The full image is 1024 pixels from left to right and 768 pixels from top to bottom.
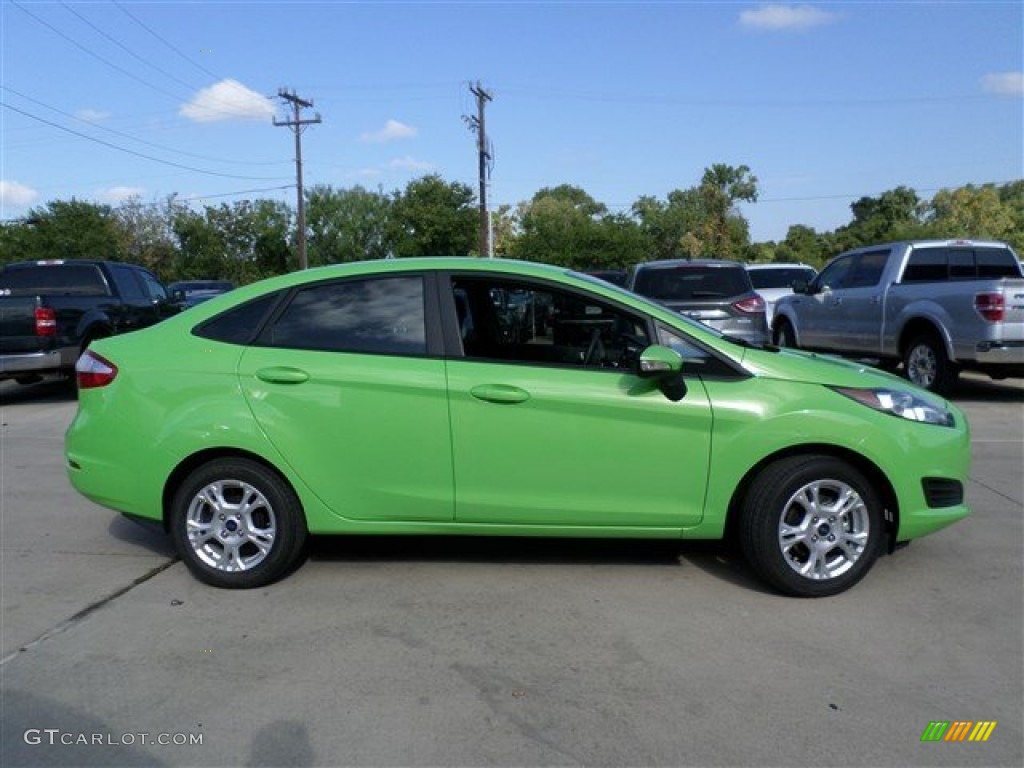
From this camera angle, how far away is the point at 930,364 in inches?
415

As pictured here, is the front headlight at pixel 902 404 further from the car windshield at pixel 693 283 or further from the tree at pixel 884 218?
the tree at pixel 884 218

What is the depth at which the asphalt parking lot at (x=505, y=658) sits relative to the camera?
3.08 meters

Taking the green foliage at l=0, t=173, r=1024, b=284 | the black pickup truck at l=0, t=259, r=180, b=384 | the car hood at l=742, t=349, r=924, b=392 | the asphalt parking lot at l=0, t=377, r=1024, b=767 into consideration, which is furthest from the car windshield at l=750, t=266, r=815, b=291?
the green foliage at l=0, t=173, r=1024, b=284

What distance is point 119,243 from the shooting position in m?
53.1

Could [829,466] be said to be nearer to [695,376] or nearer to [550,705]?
[695,376]

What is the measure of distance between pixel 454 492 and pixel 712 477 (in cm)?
132

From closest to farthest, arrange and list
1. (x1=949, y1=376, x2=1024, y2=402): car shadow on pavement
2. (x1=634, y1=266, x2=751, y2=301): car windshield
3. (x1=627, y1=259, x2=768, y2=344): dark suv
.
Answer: (x1=627, y1=259, x2=768, y2=344): dark suv, (x1=634, y1=266, x2=751, y2=301): car windshield, (x1=949, y1=376, x2=1024, y2=402): car shadow on pavement

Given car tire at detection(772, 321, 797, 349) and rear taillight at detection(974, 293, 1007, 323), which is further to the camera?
car tire at detection(772, 321, 797, 349)

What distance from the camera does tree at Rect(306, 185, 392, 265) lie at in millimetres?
63250

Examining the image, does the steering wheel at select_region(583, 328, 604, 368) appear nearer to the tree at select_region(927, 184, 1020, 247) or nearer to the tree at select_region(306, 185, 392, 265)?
the tree at select_region(927, 184, 1020, 247)

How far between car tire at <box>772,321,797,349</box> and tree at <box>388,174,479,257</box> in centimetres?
3623

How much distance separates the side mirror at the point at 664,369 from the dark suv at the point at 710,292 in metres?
6.45

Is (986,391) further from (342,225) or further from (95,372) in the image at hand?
(342,225)

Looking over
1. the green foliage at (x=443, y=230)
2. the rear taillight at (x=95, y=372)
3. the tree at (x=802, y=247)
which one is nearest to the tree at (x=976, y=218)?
the green foliage at (x=443, y=230)
